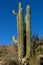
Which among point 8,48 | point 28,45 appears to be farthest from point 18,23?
point 8,48

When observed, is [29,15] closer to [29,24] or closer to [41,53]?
[29,24]

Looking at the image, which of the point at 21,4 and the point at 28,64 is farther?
the point at 21,4

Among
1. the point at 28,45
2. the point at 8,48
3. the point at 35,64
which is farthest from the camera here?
the point at 8,48

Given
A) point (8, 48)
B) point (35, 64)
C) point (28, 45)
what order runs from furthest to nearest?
point (8, 48), point (28, 45), point (35, 64)

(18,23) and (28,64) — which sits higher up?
(18,23)

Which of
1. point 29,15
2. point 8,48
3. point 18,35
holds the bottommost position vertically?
point 8,48

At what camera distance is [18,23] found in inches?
888

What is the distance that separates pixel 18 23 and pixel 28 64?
3537 mm

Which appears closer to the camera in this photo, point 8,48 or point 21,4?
point 21,4

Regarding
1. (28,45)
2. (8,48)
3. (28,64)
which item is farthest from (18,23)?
(8,48)

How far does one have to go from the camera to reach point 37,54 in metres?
20.6

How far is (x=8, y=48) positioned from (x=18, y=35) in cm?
640

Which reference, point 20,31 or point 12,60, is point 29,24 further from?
point 12,60

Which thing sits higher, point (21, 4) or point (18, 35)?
point (21, 4)
